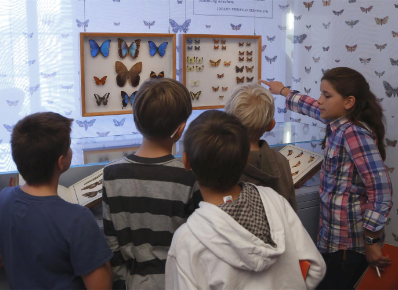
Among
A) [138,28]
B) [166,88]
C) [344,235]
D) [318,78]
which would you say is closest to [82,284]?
[166,88]

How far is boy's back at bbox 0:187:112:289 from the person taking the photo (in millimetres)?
1352

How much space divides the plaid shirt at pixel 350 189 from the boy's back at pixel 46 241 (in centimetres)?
130

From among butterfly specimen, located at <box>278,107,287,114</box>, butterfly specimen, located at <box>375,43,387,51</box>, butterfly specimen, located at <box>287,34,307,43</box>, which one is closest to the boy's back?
butterfly specimen, located at <box>375,43,387,51</box>

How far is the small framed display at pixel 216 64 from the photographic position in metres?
3.23

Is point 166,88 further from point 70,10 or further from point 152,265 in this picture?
point 70,10

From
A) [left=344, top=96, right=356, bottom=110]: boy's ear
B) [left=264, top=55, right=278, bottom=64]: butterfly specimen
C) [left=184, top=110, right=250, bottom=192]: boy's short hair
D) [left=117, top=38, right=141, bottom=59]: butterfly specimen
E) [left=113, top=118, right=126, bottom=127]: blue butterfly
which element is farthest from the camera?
[left=264, top=55, right=278, bottom=64]: butterfly specimen

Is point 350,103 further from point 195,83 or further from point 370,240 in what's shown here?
point 195,83

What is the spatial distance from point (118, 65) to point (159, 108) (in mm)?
1560

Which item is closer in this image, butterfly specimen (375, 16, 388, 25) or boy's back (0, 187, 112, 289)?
boy's back (0, 187, 112, 289)

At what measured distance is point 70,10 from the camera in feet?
9.42

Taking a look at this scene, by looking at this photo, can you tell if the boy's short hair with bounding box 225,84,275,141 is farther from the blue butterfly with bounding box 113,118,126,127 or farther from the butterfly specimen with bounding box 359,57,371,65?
the butterfly specimen with bounding box 359,57,371,65

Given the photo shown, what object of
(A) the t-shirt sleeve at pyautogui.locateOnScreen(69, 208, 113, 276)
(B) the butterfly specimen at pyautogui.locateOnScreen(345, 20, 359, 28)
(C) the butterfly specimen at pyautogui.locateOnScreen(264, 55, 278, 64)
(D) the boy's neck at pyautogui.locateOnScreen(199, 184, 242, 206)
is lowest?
(A) the t-shirt sleeve at pyautogui.locateOnScreen(69, 208, 113, 276)

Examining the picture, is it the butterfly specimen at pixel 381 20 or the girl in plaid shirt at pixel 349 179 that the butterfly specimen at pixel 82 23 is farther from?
the butterfly specimen at pixel 381 20

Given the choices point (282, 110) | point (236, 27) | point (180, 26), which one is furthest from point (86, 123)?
point (282, 110)
